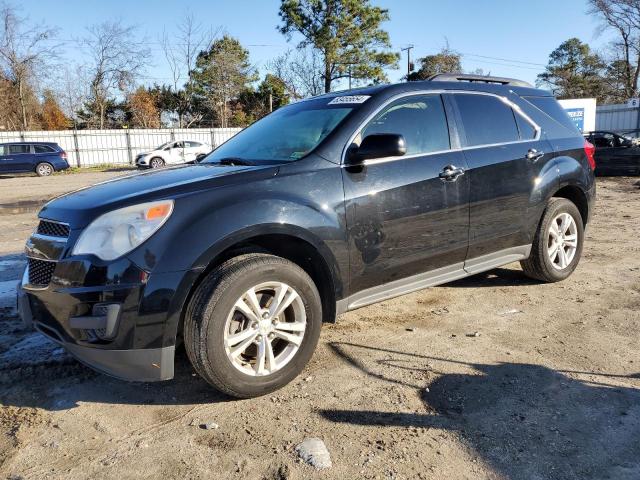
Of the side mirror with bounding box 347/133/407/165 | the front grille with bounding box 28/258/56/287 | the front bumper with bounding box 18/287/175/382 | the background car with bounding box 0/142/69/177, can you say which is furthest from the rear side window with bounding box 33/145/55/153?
the side mirror with bounding box 347/133/407/165

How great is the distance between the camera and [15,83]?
38.9 meters

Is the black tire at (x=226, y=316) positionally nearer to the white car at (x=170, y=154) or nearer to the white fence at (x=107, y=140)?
the white car at (x=170, y=154)

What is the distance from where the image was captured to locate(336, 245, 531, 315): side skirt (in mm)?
3486

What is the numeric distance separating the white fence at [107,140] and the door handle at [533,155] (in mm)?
30110

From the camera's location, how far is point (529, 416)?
9.04 feet

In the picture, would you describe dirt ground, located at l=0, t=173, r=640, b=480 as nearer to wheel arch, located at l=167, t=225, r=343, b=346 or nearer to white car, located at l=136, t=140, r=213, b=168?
wheel arch, located at l=167, t=225, r=343, b=346

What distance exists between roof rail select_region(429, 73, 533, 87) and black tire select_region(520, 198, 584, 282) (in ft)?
3.86

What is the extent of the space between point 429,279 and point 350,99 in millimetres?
1458

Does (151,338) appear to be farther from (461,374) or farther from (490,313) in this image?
(490,313)

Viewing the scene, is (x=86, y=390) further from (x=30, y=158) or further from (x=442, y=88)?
(x=30, y=158)

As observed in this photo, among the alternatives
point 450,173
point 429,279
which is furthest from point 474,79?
point 429,279

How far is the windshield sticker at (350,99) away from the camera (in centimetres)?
375

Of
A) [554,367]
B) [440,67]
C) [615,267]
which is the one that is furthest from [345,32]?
[554,367]

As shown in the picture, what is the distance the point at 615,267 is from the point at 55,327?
542cm
